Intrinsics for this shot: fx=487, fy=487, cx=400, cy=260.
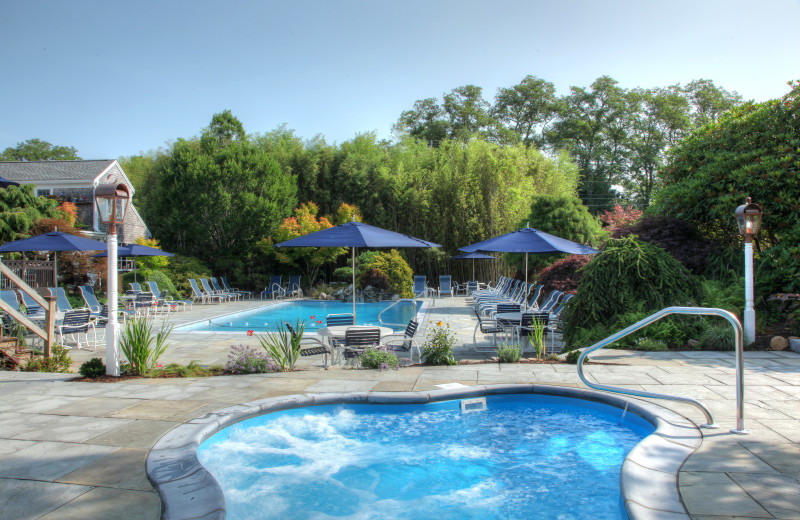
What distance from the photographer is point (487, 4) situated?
9070mm

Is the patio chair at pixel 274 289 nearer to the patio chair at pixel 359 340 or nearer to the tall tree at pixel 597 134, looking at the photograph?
the patio chair at pixel 359 340

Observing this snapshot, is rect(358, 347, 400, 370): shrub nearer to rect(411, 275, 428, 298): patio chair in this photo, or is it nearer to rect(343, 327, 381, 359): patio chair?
rect(343, 327, 381, 359): patio chair

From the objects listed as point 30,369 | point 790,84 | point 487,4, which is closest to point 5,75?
point 30,369

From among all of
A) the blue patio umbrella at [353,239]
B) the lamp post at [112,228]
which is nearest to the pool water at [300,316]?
the blue patio umbrella at [353,239]

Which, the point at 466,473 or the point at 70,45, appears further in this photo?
the point at 70,45

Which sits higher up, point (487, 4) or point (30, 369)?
point (487, 4)

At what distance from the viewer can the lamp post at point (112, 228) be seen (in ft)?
16.6

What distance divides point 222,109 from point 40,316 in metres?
15.0

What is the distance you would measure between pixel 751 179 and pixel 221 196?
1722cm

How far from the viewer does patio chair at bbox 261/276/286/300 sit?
18.3 m

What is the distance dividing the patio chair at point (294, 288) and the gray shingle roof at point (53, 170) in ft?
29.0

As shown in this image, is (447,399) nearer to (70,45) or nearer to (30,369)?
(30,369)

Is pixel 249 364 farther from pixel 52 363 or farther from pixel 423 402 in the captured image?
pixel 52 363

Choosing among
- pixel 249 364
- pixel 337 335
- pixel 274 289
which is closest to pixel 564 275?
pixel 337 335
